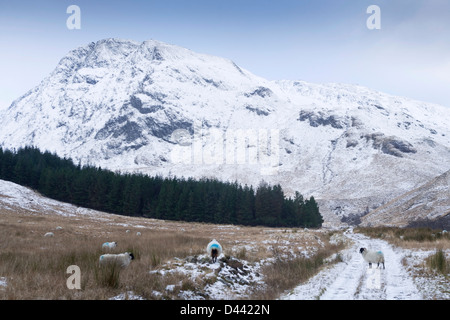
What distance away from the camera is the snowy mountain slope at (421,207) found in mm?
73600

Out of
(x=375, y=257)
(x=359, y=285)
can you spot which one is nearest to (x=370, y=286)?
(x=359, y=285)

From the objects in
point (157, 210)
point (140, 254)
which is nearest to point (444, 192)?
point (157, 210)

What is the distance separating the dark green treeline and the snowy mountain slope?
2044 centimetres

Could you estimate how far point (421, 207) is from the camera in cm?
8038

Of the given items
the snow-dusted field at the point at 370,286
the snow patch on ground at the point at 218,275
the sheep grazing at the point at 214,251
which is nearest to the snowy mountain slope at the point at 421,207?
the snow-dusted field at the point at 370,286

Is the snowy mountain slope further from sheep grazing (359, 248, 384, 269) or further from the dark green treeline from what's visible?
sheep grazing (359, 248, 384, 269)

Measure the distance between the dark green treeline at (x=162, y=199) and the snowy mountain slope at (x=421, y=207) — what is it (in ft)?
67.1

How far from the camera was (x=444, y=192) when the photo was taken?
81438 millimetres

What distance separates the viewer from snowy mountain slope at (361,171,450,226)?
73.6 m

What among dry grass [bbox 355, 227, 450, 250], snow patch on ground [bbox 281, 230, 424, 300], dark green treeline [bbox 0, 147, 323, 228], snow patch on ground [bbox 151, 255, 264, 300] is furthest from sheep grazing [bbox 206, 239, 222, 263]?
dark green treeline [bbox 0, 147, 323, 228]
